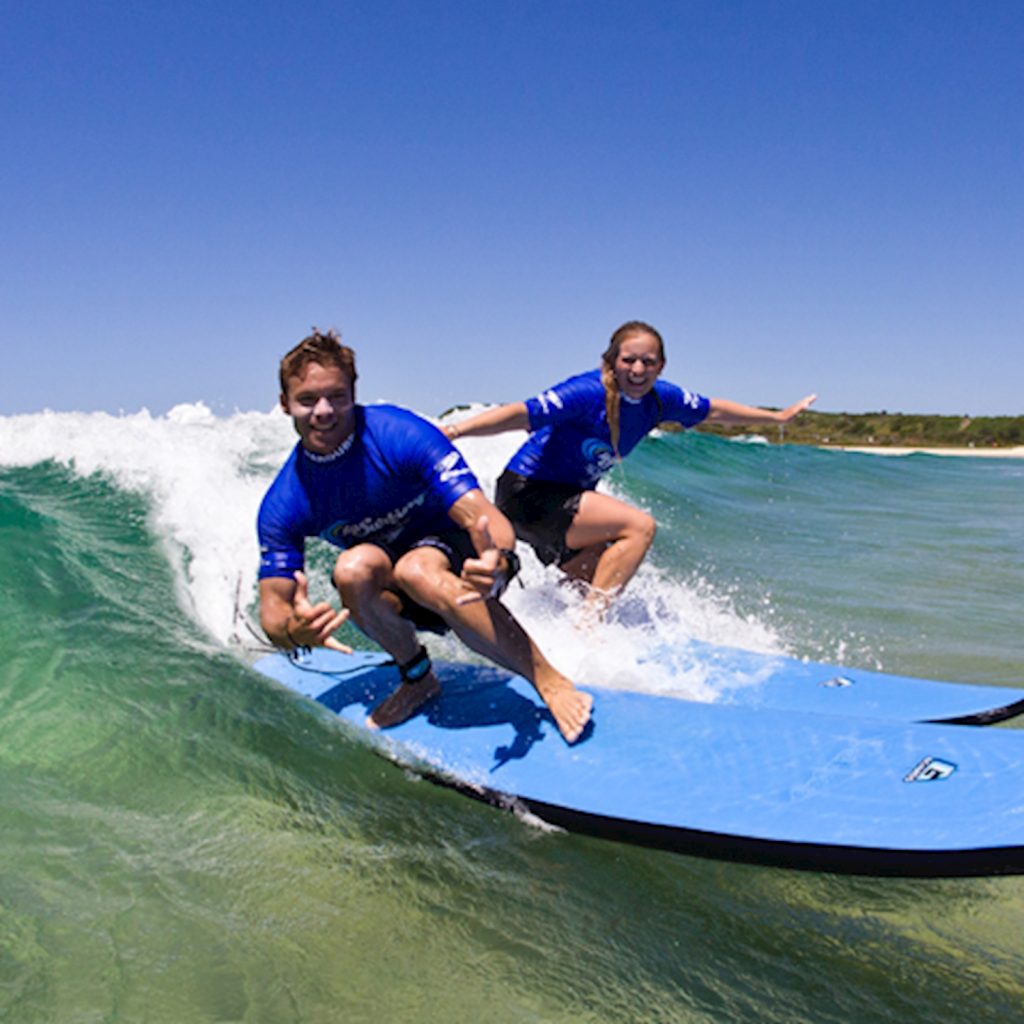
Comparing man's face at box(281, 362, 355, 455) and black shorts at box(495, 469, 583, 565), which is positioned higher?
man's face at box(281, 362, 355, 455)

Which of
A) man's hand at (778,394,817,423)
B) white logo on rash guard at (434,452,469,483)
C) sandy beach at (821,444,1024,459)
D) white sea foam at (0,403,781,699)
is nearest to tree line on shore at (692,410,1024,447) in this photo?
sandy beach at (821,444,1024,459)

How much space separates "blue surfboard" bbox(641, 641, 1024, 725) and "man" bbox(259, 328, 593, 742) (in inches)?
40.5

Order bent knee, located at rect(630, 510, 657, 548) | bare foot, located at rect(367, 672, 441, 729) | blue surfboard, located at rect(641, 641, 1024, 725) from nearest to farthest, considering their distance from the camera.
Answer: bare foot, located at rect(367, 672, 441, 729) → blue surfboard, located at rect(641, 641, 1024, 725) → bent knee, located at rect(630, 510, 657, 548)

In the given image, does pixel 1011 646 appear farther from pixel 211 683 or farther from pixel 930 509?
pixel 930 509

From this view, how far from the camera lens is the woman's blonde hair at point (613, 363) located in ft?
13.9

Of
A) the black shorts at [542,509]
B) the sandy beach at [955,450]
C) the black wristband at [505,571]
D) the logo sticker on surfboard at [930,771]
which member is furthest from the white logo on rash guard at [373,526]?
the sandy beach at [955,450]

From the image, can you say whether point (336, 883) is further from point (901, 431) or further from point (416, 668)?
point (901, 431)

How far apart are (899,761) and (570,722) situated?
111cm

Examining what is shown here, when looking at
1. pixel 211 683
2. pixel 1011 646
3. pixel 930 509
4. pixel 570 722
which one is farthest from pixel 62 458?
pixel 930 509

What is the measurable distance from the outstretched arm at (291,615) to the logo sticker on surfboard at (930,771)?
182cm

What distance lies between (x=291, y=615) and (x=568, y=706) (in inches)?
42.0

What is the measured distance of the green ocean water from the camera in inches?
85.1

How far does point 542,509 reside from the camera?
4.67 metres

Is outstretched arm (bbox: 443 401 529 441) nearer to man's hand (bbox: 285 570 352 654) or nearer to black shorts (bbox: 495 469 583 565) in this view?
black shorts (bbox: 495 469 583 565)
